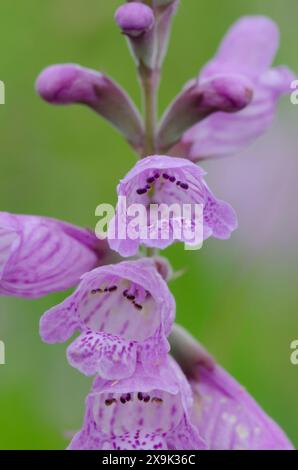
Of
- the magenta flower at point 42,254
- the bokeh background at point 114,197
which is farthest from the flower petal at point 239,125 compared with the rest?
the bokeh background at point 114,197

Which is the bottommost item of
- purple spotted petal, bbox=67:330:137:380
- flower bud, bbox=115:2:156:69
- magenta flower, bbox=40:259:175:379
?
purple spotted petal, bbox=67:330:137:380

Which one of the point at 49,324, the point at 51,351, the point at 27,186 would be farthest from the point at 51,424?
the point at 49,324

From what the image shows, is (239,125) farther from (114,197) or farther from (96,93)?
(114,197)

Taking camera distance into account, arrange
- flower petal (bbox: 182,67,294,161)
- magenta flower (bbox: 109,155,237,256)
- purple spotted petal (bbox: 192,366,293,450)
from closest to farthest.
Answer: magenta flower (bbox: 109,155,237,256) < purple spotted petal (bbox: 192,366,293,450) < flower petal (bbox: 182,67,294,161)

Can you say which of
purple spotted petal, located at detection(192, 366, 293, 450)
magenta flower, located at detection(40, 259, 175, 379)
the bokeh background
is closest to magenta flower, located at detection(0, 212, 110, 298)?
magenta flower, located at detection(40, 259, 175, 379)

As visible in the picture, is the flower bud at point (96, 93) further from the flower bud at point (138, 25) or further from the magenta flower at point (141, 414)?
the magenta flower at point (141, 414)

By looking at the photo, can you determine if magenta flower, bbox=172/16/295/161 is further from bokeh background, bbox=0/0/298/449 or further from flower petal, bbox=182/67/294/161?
bokeh background, bbox=0/0/298/449

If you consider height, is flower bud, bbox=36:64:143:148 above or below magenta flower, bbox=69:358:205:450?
above

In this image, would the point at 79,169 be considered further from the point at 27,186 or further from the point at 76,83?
the point at 76,83
